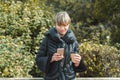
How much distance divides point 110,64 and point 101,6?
3.70 metres

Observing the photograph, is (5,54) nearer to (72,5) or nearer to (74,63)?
(74,63)

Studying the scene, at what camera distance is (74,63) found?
15.3 ft

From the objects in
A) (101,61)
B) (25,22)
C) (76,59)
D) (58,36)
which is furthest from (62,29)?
(25,22)

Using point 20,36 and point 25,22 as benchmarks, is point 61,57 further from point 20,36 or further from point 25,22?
point 25,22

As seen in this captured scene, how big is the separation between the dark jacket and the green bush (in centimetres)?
196

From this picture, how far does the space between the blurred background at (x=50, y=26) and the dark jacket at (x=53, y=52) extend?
1457mm

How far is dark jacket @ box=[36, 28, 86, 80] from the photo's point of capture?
4629mm

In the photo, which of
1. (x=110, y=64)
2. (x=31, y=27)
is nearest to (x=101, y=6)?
(x=31, y=27)

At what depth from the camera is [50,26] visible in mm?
8328

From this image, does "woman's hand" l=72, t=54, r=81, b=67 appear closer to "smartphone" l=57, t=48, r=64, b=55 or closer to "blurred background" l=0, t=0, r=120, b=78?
"smartphone" l=57, t=48, r=64, b=55

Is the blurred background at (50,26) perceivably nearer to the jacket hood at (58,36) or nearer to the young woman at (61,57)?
the young woman at (61,57)

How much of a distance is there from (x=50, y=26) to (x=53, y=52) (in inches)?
146


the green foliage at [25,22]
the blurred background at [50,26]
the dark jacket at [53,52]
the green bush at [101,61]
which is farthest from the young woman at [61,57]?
the green foliage at [25,22]

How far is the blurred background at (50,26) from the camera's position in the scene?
21.4 feet
